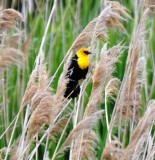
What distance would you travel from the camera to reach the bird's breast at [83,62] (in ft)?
11.2

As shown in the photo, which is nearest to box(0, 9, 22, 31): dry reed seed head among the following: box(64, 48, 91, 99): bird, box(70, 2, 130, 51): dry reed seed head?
box(70, 2, 130, 51): dry reed seed head

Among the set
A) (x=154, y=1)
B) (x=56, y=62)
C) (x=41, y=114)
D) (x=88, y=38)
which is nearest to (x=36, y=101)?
(x=41, y=114)

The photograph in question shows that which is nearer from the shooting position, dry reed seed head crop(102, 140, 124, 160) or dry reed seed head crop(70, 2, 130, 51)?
dry reed seed head crop(102, 140, 124, 160)

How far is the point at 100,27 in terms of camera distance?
10.3 feet

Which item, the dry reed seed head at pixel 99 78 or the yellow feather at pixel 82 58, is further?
the yellow feather at pixel 82 58

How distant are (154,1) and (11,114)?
1.51 meters

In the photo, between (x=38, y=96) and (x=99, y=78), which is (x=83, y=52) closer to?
(x=99, y=78)

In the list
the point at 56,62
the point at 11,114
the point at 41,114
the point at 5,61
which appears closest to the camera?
the point at 41,114

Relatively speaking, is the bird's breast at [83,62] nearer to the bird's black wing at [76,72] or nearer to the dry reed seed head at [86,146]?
the bird's black wing at [76,72]

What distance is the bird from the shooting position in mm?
3404

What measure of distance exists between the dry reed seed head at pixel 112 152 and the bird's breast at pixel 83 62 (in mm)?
637

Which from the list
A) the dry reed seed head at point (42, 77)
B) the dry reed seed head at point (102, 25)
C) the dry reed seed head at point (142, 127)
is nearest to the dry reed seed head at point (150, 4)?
the dry reed seed head at point (102, 25)

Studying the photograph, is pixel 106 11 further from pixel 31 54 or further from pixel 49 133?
pixel 31 54

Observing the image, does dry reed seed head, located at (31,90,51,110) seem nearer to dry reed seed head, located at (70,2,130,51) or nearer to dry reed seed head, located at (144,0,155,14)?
dry reed seed head, located at (70,2,130,51)
